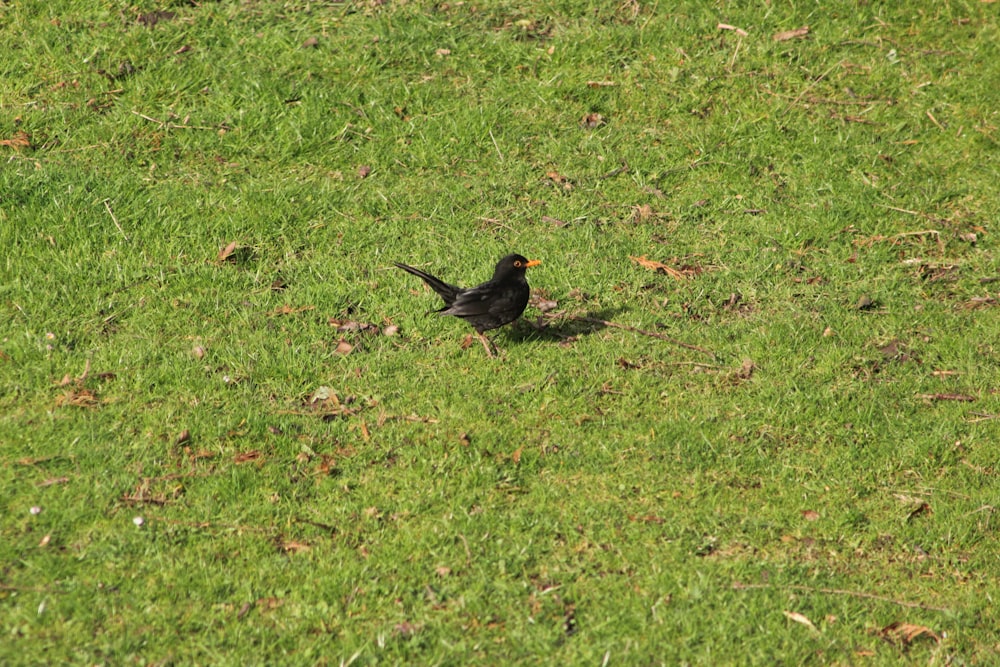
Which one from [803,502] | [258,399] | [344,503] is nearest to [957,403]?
[803,502]

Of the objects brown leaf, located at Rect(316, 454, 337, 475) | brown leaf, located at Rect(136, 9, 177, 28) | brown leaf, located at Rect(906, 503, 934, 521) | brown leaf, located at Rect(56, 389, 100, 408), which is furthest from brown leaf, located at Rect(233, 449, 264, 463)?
brown leaf, located at Rect(136, 9, 177, 28)

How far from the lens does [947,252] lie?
29.8 ft

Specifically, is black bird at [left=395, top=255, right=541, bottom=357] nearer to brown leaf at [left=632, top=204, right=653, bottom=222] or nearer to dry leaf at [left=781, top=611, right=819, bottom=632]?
brown leaf at [left=632, top=204, right=653, bottom=222]

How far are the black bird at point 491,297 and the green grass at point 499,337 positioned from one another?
0.88 feet

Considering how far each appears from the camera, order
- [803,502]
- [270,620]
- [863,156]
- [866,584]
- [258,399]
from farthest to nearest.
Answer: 1. [863,156]
2. [258,399]
3. [803,502]
4. [866,584]
5. [270,620]

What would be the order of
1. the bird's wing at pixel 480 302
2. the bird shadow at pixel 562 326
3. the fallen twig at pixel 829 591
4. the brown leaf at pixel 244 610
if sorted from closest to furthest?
the brown leaf at pixel 244 610 → the fallen twig at pixel 829 591 → the bird's wing at pixel 480 302 → the bird shadow at pixel 562 326

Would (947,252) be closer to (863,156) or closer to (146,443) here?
(863,156)

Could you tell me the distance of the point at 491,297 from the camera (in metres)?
7.77

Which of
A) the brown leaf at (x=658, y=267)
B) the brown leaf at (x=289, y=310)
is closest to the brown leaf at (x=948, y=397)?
the brown leaf at (x=658, y=267)

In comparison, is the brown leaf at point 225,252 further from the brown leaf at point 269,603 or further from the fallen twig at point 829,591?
the fallen twig at point 829,591

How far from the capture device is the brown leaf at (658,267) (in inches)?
344

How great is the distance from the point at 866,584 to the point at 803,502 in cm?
71

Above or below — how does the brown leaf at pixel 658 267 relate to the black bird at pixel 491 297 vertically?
below

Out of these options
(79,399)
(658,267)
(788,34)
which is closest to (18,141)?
(79,399)
